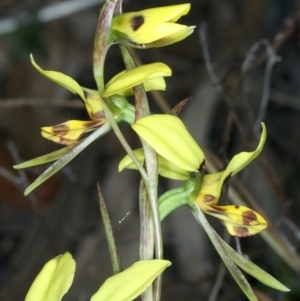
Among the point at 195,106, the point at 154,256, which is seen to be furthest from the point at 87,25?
the point at 154,256

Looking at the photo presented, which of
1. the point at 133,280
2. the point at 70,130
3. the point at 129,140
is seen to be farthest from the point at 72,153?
the point at 129,140

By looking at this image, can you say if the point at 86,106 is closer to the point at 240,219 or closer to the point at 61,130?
the point at 61,130

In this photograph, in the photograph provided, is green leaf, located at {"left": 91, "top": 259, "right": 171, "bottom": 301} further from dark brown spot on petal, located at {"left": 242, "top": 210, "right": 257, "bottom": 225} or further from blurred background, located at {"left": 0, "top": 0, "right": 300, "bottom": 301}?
blurred background, located at {"left": 0, "top": 0, "right": 300, "bottom": 301}

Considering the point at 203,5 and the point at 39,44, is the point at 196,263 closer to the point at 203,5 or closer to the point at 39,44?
the point at 39,44

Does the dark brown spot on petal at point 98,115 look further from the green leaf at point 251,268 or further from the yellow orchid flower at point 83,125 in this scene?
the green leaf at point 251,268

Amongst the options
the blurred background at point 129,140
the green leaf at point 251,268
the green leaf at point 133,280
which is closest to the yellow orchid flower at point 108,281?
the green leaf at point 133,280

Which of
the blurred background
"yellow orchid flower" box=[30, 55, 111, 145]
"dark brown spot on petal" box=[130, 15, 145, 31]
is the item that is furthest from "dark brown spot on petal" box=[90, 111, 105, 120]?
the blurred background
